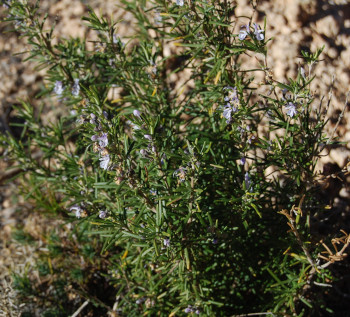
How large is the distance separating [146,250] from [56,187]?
3.82 ft

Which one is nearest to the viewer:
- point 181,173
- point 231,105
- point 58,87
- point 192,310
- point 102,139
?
point 102,139

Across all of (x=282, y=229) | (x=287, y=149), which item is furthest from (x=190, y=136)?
(x=282, y=229)

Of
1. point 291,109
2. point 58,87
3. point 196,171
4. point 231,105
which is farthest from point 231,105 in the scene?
point 58,87

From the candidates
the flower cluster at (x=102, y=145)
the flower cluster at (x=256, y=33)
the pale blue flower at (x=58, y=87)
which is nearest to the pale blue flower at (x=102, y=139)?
the flower cluster at (x=102, y=145)

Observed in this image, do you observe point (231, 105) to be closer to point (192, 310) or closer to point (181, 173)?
point (181, 173)

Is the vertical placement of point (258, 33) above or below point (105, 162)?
above

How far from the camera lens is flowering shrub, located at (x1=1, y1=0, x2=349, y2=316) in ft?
5.79

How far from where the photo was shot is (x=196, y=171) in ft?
5.82

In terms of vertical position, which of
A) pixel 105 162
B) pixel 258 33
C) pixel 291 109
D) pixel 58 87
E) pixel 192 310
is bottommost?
pixel 192 310

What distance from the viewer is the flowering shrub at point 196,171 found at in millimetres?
1765

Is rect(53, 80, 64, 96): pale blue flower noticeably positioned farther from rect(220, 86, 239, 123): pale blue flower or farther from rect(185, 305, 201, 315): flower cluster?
rect(185, 305, 201, 315): flower cluster

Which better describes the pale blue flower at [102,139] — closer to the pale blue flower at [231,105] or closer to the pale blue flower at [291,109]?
the pale blue flower at [231,105]

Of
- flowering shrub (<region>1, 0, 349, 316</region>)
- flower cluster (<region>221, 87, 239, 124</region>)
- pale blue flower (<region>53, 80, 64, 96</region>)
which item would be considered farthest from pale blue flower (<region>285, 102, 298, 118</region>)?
pale blue flower (<region>53, 80, 64, 96</region>)

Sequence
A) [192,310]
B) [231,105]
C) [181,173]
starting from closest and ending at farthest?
[181,173], [231,105], [192,310]
